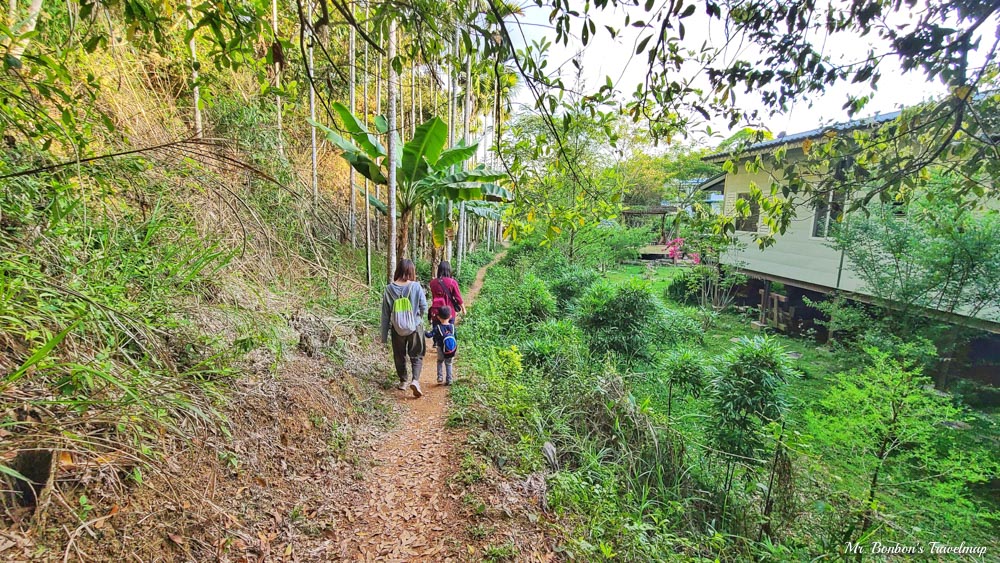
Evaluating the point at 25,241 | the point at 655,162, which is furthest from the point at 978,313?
the point at 655,162

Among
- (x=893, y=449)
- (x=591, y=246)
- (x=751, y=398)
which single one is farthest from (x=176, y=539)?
(x=591, y=246)

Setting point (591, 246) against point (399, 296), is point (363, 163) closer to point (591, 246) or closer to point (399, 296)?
point (399, 296)

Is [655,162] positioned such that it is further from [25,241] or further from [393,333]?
[25,241]

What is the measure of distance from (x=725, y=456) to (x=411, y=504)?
3.60 m

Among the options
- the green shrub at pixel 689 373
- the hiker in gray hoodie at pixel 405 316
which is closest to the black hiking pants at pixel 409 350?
the hiker in gray hoodie at pixel 405 316

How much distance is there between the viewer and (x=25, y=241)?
1891 mm

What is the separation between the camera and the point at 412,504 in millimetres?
2840

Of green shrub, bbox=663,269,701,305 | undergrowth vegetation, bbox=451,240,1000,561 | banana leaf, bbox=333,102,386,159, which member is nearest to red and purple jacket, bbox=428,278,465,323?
undergrowth vegetation, bbox=451,240,1000,561

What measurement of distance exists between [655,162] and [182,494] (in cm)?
2879

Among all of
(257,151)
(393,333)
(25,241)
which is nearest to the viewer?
(25,241)

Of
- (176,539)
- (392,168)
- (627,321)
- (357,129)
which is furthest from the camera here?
(627,321)

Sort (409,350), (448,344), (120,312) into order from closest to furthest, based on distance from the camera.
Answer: (120,312)
(409,350)
(448,344)

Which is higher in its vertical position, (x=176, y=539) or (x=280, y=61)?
(x=280, y=61)

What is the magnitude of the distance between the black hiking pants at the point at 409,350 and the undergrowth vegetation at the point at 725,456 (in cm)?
67
